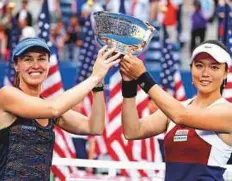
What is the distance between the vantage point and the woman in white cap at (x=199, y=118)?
6.14 metres

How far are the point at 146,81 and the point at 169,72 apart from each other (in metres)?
8.41

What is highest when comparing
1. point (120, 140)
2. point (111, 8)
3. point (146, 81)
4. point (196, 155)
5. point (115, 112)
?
point (146, 81)

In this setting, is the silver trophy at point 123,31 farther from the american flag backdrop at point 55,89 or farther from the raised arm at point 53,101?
the american flag backdrop at point 55,89

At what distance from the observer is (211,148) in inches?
244

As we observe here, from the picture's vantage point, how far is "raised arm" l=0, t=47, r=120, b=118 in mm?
6180

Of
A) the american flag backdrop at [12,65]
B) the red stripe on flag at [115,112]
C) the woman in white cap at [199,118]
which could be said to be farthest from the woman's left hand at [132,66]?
the american flag backdrop at [12,65]

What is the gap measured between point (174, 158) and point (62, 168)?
365cm

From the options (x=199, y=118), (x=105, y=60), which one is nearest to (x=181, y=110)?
(x=199, y=118)

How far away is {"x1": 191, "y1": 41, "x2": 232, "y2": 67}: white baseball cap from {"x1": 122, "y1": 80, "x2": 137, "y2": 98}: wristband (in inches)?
17.3

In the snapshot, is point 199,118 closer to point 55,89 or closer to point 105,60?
point 105,60

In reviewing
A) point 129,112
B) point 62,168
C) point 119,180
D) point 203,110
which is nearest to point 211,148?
point 203,110

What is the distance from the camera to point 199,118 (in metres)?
6.14

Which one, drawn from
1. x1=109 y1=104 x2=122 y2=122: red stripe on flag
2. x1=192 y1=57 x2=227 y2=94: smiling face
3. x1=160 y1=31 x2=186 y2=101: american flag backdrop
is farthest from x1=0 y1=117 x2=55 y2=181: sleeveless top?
x1=160 y1=31 x2=186 y2=101: american flag backdrop

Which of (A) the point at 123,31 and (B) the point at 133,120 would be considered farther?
(B) the point at 133,120
